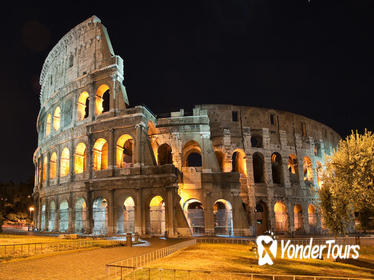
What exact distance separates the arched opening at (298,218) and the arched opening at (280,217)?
215 centimetres

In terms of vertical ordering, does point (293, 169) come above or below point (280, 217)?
above

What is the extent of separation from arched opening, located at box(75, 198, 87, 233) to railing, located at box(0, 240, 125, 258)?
12.1 metres

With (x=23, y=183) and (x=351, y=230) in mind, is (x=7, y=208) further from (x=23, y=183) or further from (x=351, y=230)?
(x=351, y=230)

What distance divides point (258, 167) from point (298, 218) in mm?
7275

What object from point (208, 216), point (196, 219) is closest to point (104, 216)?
point (196, 219)

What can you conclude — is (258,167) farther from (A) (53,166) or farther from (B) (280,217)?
(A) (53,166)

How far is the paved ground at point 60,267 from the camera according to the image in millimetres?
9992

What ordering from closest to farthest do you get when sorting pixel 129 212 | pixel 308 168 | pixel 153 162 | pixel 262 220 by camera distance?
pixel 153 162 → pixel 129 212 → pixel 262 220 → pixel 308 168

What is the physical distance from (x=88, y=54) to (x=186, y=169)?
15.8 meters

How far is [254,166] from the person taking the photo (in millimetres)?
34906

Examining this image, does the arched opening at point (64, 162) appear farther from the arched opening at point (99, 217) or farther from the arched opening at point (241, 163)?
the arched opening at point (241, 163)

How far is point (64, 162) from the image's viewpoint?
3297 centimetres

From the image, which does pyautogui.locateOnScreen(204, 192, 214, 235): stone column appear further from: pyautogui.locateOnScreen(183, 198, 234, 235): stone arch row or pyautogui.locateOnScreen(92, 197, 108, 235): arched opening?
pyautogui.locateOnScreen(92, 197, 108, 235): arched opening

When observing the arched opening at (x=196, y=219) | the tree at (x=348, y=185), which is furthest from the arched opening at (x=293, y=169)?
the tree at (x=348, y=185)
